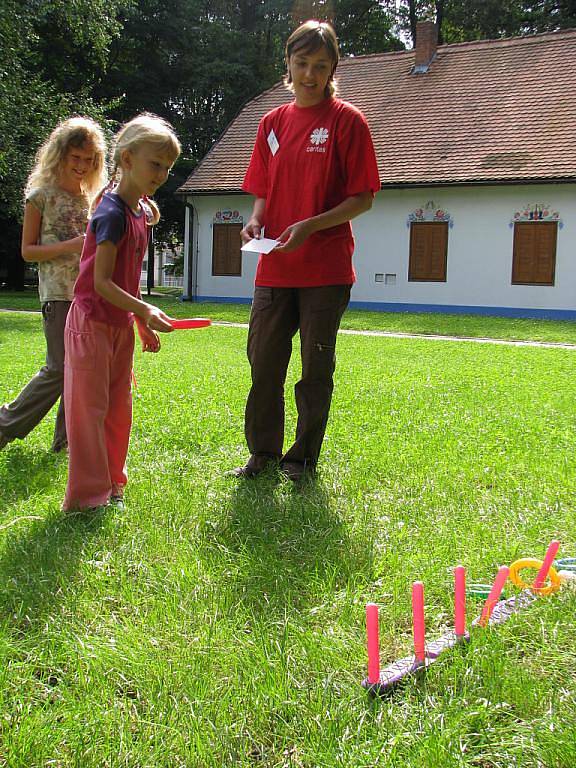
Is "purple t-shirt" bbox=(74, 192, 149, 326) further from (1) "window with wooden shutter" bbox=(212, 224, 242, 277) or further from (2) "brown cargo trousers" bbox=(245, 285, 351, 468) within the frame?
(1) "window with wooden shutter" bbox=(212, 224, 242, 277)

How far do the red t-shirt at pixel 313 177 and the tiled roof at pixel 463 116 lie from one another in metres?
16.9

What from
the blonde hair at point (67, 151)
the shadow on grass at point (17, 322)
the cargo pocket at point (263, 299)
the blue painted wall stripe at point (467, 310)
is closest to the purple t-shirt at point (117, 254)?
the cargo pocket at point (263, 299)

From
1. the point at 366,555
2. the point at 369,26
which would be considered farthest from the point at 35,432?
the point at 369,26

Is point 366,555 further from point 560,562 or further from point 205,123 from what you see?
point 205,123

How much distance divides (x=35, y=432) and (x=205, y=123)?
3121 centimetres

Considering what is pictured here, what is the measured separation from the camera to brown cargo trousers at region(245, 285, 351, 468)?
432 cm

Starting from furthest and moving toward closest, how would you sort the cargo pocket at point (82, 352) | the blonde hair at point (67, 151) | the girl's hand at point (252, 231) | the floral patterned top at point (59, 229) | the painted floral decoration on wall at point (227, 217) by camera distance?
the painted floral decoration on wall at point (227, 217)
the floral patterned top at point (59, 229)
the blonde hair at point (67, 151)
the girl's hand at point (252, 231)
the cargo pocket at point (82, 352)

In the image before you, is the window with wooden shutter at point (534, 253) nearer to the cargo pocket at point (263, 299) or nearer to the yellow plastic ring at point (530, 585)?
the cargo pocket at point (263, 299)

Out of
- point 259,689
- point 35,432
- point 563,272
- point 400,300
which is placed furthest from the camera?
point 400,300

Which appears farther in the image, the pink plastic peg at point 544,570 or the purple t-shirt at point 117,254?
the purple t-shirt at point 117,254

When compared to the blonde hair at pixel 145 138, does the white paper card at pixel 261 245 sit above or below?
below

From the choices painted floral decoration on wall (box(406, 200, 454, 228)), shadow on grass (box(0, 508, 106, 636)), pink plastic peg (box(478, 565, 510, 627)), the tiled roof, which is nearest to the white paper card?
shadow on grass (box(0, 508, 106, 636))

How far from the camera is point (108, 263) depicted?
354 centimetres

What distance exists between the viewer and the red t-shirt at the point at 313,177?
4176 mm
